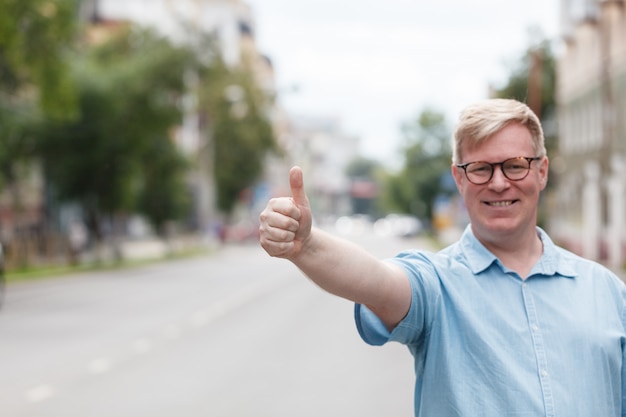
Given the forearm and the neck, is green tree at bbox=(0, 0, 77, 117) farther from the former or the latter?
the forearm

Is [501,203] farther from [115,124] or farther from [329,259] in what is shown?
[115,124]

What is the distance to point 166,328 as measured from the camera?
1662 centimetres

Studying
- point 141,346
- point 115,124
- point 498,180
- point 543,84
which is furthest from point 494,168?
point 543,84

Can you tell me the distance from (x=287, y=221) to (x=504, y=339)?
717 millimetres

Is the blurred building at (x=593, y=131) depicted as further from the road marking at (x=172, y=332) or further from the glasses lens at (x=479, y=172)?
the glasses lens at (x=479, y=172)

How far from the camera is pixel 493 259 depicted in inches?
111

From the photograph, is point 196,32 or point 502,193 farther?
point 196,32

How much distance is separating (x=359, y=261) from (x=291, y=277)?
3190cm

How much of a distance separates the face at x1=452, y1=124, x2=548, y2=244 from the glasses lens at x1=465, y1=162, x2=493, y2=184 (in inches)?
0.5

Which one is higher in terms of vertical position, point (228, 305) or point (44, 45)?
point (44, 45)

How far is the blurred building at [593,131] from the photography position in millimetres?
30656

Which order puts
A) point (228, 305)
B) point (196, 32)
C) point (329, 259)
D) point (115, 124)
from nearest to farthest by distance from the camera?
point (329, 259) → point (228, 305) → point (115, 124) → point (196, 32)

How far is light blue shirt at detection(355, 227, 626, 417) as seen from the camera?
2660 mm

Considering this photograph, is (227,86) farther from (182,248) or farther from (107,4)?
(107,4)
